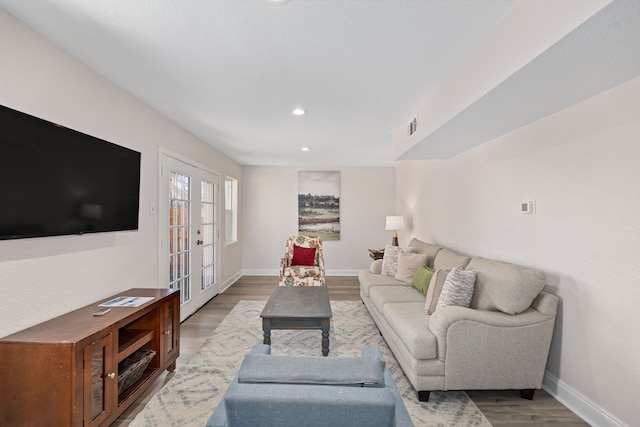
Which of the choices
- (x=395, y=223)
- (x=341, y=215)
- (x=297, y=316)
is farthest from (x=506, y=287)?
(x=341, y=215)

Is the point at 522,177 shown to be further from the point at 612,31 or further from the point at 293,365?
the point at 293,365

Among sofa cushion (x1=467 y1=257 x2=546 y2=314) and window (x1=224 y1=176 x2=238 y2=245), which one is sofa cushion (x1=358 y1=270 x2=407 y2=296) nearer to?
sofa cushion (x1=467 y1=257 x2=546 y2=314)

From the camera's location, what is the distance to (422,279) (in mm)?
3400

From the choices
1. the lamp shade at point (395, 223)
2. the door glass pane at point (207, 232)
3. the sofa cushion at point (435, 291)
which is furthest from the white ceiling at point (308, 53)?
the lamp shade at point (395, 223)

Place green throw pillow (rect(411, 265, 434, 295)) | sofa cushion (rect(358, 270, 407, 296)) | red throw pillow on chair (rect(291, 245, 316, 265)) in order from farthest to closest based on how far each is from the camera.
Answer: red throw pillow on chair (rect(291, 245, 316, 265)) → sofa cushion (rect(358, 270, 407, 296)) → green throw pillow (rect(411, 265, 434, 295))

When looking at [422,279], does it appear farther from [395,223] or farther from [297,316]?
[395,223]

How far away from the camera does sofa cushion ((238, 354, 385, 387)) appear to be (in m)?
1.07

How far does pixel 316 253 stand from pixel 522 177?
11.1 ft

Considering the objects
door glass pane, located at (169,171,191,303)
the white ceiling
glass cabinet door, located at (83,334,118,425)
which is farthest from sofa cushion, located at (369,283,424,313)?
door glass pane, located at (169,171,191,303)

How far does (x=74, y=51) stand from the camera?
2070 millimetres

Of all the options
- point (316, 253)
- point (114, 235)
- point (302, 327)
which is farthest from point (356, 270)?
point (114, 235)

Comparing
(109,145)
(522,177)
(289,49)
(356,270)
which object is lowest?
(356,270)

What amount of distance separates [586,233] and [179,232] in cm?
387

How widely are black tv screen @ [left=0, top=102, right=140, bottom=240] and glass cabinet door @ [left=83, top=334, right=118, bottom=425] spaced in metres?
0.73
